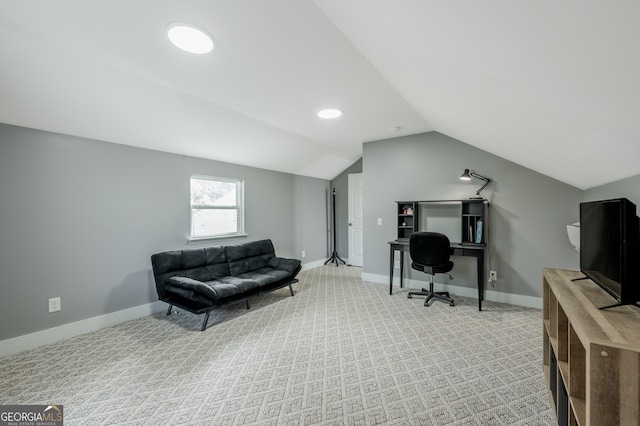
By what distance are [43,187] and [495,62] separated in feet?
12.7

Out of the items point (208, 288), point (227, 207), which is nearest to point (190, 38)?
point (208, 288)

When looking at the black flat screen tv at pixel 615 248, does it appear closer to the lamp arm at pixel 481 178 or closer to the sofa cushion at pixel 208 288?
the lamp arm at pixel 481 178

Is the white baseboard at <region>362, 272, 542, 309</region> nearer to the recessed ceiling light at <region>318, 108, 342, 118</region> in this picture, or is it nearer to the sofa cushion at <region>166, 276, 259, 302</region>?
the sofa cushion at <region>166, 276, 259, 302</region>

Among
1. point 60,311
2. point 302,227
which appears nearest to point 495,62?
point 60,311

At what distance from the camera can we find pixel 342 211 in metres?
6.52

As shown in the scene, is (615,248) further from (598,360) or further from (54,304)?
(54,304)

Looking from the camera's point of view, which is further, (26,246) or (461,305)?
(461,305)

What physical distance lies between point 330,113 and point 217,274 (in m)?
2.63

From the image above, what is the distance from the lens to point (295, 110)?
121 inches

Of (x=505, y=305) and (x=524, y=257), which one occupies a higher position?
(x=524, y=257)

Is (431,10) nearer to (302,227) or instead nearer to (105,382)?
(105,382)

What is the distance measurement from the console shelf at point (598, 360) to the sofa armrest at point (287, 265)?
3.05m

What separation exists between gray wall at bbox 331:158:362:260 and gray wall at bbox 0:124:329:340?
3.31 m

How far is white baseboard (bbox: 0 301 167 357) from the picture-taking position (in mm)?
2418
